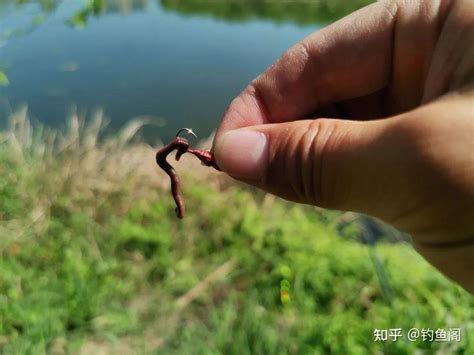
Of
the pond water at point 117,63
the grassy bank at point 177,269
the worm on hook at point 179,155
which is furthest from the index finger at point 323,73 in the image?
the pond water at point 117,63

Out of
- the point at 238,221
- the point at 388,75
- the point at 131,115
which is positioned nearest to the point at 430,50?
the point at 388,75

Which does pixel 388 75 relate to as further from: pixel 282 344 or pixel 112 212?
pixel 112 212

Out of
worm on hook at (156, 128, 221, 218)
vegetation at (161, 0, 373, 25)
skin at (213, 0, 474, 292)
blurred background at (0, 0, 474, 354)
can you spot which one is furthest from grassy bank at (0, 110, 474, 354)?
vegetation at (161, 0, 373, 25)

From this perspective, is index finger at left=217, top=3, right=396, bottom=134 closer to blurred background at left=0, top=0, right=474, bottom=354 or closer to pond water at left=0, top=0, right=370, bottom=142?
blurred background at left=0, top=0, right=474, bottom=354

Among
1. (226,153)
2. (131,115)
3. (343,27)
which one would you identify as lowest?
(131,115)

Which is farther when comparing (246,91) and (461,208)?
(246,91)

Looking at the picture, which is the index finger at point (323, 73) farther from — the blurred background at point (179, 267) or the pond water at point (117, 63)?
the pond water at point (117, 63)

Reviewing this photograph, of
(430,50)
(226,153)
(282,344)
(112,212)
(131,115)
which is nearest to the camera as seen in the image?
(226,153)

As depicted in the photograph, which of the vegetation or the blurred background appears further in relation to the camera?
the vegetation
